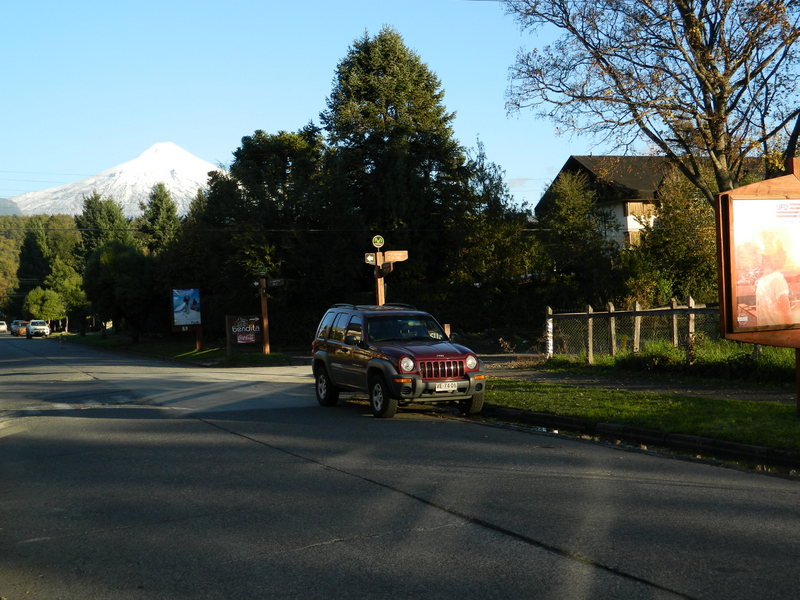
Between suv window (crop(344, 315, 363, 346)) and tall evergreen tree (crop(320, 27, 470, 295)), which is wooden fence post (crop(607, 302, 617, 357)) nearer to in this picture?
suv window (crop(344, 315, 363, 346))

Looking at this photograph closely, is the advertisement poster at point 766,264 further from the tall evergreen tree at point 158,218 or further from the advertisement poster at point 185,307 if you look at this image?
the tall evergreen tree at point 158,218

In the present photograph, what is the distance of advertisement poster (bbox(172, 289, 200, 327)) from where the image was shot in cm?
4075

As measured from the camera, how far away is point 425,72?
50.9 metres

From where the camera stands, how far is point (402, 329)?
15297 mm

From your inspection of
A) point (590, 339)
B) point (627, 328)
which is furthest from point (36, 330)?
point (627, 328)

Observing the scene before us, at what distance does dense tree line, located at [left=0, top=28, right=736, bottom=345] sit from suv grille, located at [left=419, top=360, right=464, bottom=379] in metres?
19.0

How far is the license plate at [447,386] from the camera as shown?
45.1 ft

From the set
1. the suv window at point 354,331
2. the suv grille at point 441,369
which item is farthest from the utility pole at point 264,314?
the suv grille at point 441,369

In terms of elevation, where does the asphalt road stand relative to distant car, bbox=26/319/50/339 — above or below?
below

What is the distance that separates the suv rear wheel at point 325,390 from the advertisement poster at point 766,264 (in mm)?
7906

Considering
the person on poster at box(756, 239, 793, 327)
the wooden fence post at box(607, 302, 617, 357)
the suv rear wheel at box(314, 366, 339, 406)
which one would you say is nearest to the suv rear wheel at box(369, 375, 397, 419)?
the suv rear wheel at box(314, 366, 339, 406)

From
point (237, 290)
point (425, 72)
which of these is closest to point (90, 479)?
point (237, 290)

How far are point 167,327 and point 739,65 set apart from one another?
1657 inches

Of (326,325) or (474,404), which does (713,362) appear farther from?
(326,325)
